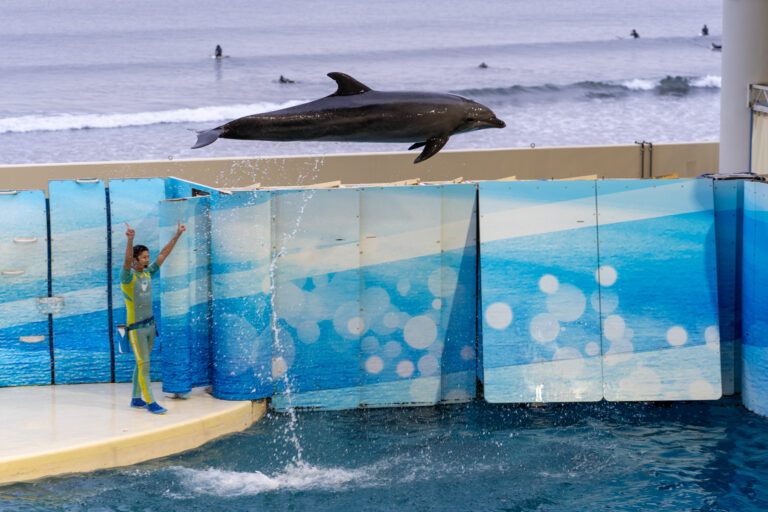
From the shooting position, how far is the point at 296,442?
739 centimetres

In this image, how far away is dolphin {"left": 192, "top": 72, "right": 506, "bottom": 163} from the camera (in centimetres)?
528

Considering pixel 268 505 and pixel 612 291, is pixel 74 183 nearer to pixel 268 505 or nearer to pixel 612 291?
pixel 268 505

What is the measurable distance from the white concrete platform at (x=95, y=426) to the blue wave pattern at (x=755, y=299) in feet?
13.0

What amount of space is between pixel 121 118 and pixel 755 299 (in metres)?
45.1

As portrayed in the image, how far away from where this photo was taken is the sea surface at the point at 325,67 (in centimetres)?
4784

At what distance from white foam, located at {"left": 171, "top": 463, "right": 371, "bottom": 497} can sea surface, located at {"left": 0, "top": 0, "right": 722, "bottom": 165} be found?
31656 millimetres

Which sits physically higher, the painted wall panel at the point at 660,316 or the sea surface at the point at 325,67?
the sea surface at the point at 325,67

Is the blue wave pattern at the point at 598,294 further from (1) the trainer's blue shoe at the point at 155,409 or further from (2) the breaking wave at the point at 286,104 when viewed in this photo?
(2) the breaking wave at the point at 286,104

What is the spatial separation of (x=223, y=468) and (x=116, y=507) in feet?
2.88

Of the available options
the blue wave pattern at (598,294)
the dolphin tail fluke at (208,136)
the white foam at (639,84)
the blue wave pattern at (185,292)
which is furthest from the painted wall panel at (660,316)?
the white foam at (639,84)

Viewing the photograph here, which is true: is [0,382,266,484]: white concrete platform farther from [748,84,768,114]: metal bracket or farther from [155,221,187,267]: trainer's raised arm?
[748,84,768,114]: metal bracket

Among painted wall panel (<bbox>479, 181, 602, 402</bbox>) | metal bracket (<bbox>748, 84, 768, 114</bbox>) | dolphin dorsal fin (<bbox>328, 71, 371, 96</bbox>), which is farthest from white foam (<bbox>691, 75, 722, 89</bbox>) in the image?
dolphin dorsal fin (<bbox>328, 71, 371, 96</bbox>)

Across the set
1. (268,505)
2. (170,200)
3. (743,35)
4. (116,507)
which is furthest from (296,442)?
(743,35)

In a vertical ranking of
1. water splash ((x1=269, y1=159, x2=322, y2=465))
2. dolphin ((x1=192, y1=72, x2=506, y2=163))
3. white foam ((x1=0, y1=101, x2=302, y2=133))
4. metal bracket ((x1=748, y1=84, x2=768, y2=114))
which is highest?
white foam ((x1=0, y1=101, x2=302, y2=133))
